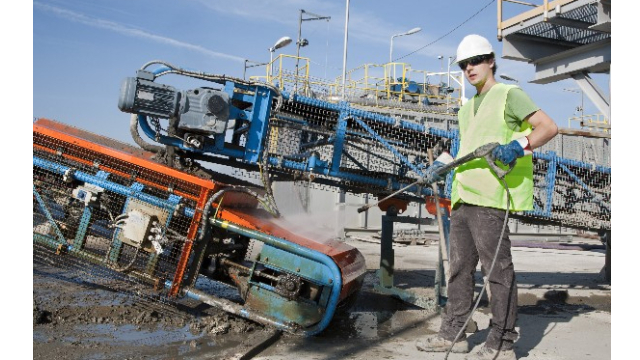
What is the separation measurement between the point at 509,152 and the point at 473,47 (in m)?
0.84

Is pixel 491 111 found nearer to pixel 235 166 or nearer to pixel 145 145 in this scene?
pixel 235 166

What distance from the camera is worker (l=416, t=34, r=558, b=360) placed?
3.42 meters

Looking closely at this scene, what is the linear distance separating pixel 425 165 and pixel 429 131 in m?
0.39

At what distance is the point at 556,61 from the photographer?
33.3 ft

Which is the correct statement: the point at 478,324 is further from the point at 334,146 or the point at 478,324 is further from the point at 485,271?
the point at 334,146

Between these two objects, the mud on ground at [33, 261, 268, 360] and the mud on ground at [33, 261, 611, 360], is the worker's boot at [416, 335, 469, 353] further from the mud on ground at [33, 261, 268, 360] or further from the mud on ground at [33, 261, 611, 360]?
the mud on ground at [33, 261, 268, 360]

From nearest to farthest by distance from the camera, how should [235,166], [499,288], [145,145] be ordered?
[499,288] → [145,145] → [235,166]

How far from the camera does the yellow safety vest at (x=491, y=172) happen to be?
3.51 m

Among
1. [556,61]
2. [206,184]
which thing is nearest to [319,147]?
[206,184]

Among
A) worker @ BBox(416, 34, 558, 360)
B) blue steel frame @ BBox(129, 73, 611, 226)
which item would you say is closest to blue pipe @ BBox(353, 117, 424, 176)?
blue steel frame @ BBox(129, 73, 611, 226)

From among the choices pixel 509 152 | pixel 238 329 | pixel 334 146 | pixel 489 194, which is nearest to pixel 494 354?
pixel 489 194

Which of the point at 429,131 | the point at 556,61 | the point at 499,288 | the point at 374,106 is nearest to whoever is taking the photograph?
the point at 499,288

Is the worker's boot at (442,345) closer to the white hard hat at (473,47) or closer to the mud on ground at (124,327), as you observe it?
the mud on ground at (124,327)

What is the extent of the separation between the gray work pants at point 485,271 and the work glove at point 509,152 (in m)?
0.44
